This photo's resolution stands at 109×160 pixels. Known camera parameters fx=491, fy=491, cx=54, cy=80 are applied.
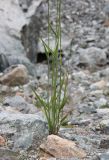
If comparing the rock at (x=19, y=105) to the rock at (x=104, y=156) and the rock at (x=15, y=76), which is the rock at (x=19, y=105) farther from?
the rock at (x=104, y=156)

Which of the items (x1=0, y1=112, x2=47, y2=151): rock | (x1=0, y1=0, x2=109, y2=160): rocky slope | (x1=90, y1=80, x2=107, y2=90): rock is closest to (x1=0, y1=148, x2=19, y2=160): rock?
(x1=0, y1=0, x2=109, y2=160): rocky slope

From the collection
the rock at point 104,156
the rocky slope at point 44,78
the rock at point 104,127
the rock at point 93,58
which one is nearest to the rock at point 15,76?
the rocky slope at point 44,78

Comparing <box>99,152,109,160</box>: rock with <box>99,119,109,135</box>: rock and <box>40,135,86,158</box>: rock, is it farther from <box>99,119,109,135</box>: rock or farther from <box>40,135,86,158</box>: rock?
<box>99,119,109,135</box>: rock

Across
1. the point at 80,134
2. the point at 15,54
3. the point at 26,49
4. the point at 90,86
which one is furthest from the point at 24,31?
the point at 80,134

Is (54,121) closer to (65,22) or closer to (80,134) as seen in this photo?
(80,134)

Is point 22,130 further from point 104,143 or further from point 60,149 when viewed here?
point 104,143

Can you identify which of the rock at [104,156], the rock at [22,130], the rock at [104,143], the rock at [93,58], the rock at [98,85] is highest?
the rock at [104,156]
